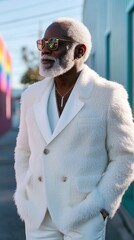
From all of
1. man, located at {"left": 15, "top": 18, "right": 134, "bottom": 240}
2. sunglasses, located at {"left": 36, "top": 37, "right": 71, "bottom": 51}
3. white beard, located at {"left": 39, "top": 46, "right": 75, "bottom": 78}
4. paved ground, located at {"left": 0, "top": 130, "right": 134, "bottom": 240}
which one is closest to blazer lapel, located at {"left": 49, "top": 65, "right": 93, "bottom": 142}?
man, located at {"left": 15, "top": 18, "right": 134, "bottom": 240}

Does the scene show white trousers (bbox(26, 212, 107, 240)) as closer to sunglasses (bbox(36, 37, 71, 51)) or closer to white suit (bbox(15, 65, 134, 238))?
white suit (bbox(15, 65, 134, 238))

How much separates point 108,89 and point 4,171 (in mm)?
10090

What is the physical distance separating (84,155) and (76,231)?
0.39 meters

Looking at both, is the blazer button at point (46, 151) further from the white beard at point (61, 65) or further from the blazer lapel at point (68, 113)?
the white beard at point (61, 65)

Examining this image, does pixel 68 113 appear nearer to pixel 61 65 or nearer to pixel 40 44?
pixel 61 65

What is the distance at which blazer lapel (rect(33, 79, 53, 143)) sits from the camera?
2.72 meters

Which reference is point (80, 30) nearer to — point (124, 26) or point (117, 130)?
point (117, 130)

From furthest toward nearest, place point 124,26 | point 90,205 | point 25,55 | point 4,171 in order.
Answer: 1. point 25,55
2. point 4,171
3. point 124,26
4. point 90,205

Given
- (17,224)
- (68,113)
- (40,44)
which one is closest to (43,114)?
(68,113)

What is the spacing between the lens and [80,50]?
2.80 m

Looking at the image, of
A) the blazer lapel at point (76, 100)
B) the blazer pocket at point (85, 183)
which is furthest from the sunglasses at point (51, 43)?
the blazer pocket at point (85, 183)

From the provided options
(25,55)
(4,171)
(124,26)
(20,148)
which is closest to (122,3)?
(124,26)

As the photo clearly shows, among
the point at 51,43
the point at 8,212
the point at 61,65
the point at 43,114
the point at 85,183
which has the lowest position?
the point at 8,212

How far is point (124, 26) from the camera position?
858 cm
